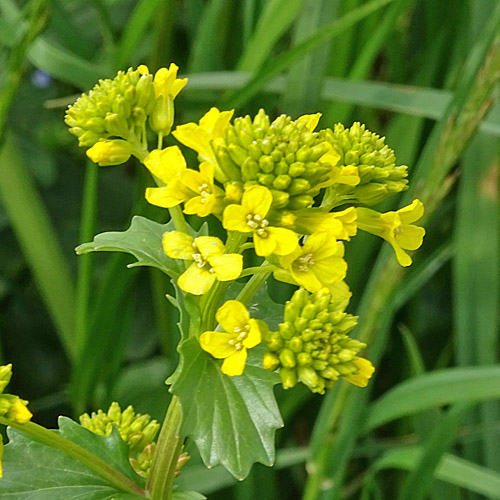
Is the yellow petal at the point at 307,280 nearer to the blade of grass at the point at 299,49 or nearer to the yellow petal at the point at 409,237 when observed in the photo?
the yellow petal at the point at 409,237

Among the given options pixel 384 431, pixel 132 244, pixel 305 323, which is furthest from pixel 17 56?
pixel 384 431

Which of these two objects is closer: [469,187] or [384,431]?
[469,187]

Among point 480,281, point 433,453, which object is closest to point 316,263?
point 433,453

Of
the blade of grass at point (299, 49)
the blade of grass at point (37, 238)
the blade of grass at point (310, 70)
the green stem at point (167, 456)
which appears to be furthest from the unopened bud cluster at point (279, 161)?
the blade of grass at point (37, 238)

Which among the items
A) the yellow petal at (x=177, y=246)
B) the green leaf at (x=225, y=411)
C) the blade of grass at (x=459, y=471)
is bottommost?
the blade of grass at (x=459, y=471)

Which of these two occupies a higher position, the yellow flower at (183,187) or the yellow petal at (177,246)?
the yellow flower at (183,187)

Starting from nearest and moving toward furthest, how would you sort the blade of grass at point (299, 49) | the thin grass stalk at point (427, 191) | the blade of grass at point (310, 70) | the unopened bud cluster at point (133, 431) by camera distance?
the unopened bud cluster at point (133, 431)
the thin grass stalk at point (427, 191)
the blade of grass at point (299, 49)
the blade of grass at point (310, 70)

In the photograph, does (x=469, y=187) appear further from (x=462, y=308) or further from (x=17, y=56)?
(x=17, y=56)
